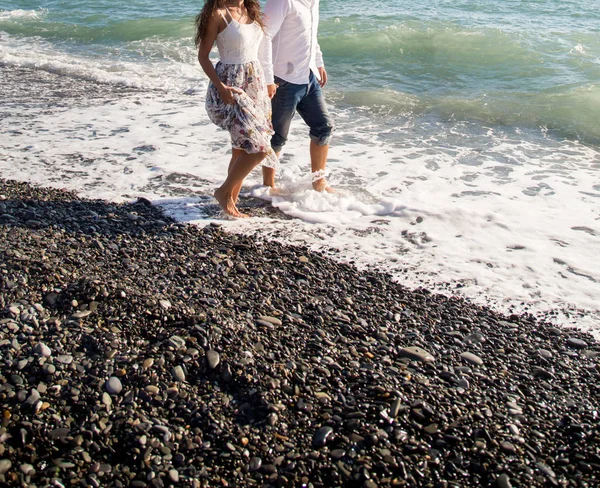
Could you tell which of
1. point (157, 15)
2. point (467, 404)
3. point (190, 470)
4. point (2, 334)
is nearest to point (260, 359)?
point (190, 470)

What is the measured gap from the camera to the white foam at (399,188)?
4867mm

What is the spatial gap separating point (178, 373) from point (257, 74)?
2.54m

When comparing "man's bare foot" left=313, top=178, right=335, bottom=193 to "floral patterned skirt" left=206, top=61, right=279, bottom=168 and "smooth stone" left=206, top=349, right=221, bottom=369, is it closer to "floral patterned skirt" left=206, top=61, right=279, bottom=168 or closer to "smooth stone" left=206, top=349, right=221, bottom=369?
"floral patterned skirt" left=206, top=61, right=279, bottom=168

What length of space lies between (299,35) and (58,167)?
2.92 m

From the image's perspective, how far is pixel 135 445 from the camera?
113 inches

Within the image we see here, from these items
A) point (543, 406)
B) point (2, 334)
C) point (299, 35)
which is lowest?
point (543, 406)

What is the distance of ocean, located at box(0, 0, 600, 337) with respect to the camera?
16.8 ft

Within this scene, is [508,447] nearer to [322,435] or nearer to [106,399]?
[322,435]

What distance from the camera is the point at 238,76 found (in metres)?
4.86

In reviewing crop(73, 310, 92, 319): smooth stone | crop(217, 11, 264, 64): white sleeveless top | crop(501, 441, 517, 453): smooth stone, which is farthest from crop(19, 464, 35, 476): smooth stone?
crop(217, 11, 264, 64): white sleeveless top

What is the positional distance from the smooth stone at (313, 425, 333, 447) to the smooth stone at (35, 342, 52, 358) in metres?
1.45

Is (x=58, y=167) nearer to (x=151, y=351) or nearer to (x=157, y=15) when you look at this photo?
(x=151, y=351)

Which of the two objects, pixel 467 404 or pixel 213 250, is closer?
pixel 467 404

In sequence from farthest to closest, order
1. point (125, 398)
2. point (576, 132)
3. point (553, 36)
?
point (553, 36) → point (576, 132) → point (125, 398)
